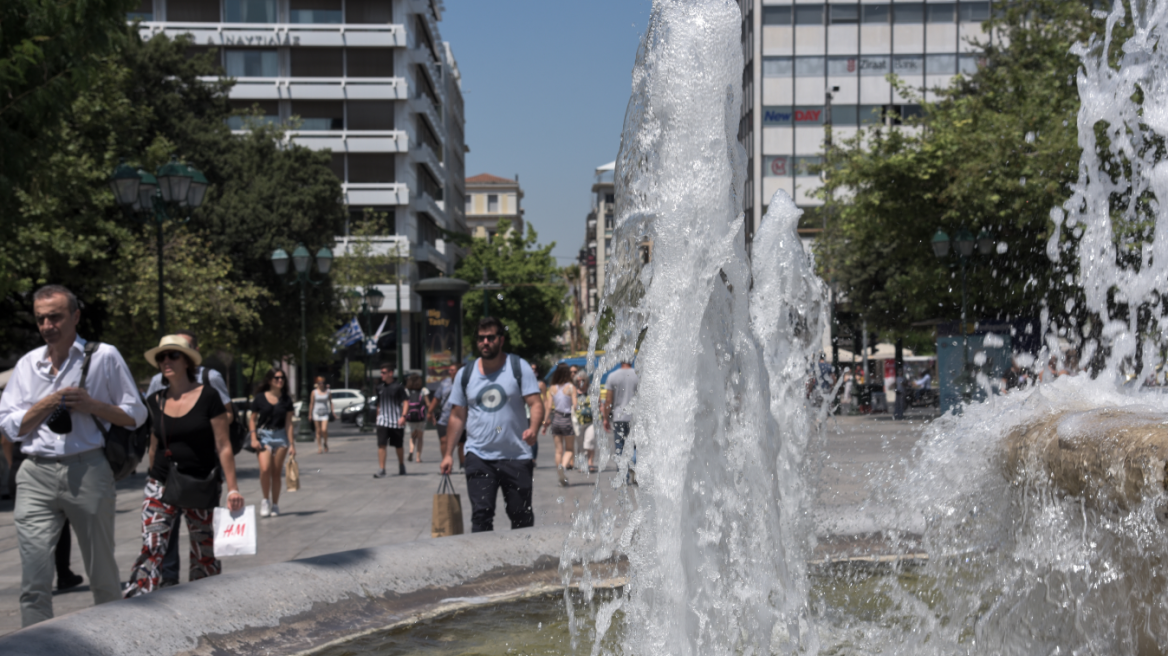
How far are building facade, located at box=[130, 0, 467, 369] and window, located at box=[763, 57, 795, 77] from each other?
17718 millimetres

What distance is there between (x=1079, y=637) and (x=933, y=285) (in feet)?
75.1

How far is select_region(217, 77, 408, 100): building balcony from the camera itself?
52.9 m

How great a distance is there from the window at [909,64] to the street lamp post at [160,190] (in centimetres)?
4509

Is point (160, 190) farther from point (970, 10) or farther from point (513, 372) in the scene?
point (970, 10)

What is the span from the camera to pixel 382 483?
15.5 meters

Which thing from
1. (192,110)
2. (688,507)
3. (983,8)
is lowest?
(688,507)

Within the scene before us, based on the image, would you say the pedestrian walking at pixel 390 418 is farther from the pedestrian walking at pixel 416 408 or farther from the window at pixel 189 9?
the window at pixel 189 9

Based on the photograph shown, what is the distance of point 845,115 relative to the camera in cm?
5500

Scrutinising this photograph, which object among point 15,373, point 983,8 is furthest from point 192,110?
point 983,8

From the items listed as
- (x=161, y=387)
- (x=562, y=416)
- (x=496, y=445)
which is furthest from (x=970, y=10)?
(x=161, y=387)

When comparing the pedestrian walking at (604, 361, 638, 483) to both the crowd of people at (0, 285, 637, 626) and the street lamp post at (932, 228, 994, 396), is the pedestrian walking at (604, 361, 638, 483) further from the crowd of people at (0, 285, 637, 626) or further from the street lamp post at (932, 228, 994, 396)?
the street lamp post at (932, 228, 994, 396)

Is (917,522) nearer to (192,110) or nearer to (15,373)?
(15,373)

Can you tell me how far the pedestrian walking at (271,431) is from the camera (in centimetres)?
1165

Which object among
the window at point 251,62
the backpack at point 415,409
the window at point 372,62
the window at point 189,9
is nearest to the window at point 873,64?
the window at point 372,62
